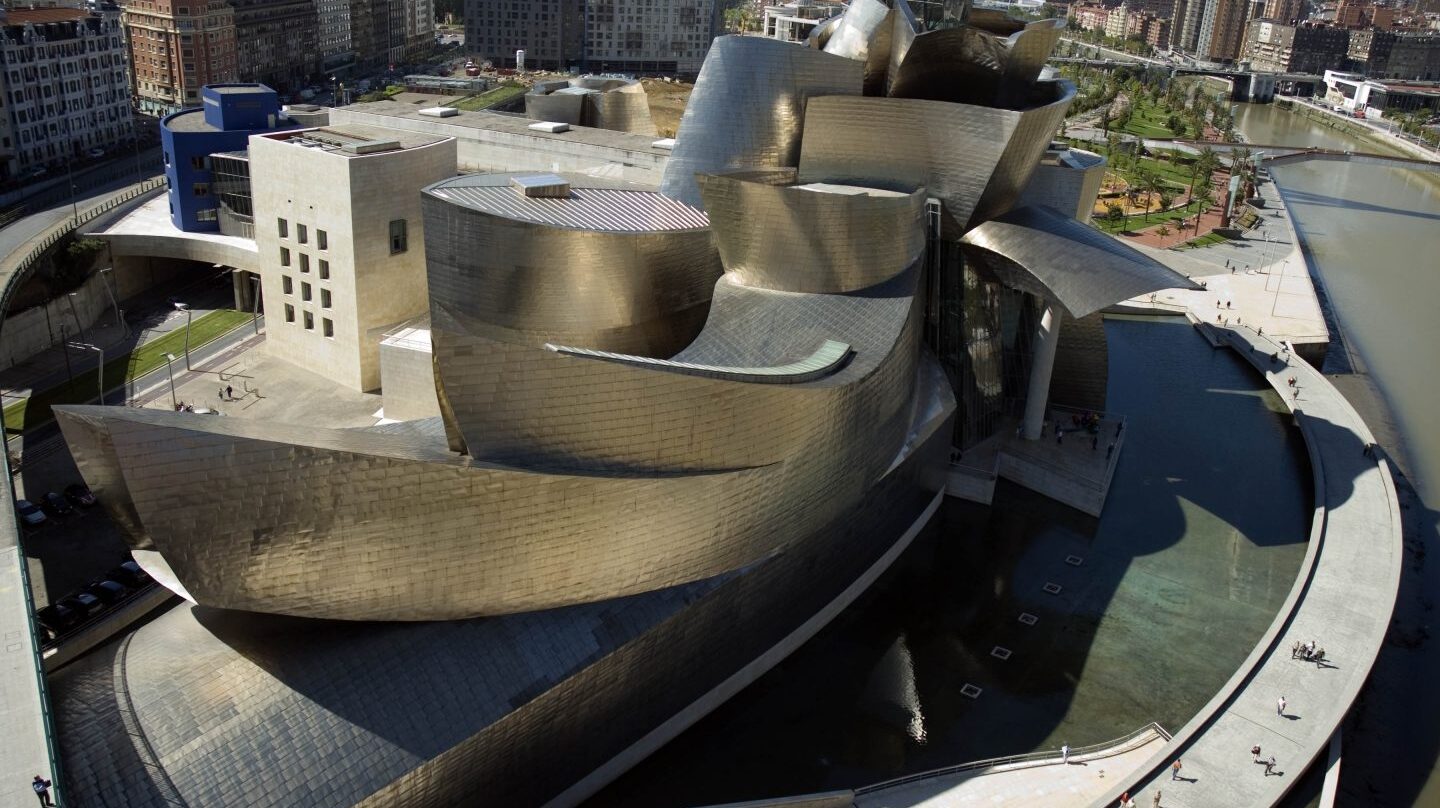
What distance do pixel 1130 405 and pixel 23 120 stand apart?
5456 cm

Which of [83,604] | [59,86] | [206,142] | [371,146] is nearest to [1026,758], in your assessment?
[83,604]

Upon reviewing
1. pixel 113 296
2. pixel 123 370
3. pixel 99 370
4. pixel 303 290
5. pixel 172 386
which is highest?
pixel 303 290

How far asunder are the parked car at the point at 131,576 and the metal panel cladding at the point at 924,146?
59.3ft

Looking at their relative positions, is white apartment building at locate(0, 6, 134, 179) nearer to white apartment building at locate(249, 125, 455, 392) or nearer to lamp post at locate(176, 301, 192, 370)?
lamp post at locate(176, 301, 192, 370)

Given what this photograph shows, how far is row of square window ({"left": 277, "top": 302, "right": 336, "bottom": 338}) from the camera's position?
119ft

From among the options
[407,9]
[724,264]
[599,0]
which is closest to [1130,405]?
[724,264]

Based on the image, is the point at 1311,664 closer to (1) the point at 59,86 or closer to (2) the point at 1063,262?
(2) the point at 1063,262

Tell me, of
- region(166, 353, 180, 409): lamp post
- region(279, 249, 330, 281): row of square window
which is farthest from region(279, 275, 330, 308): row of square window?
region(166, 353, 180, 409): lamp post

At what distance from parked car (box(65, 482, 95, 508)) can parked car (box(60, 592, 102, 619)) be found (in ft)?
15.3

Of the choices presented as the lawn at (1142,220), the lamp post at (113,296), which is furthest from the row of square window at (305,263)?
the lawn at (1142,220)

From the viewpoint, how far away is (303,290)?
36.5 meters

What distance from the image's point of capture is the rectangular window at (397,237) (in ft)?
117

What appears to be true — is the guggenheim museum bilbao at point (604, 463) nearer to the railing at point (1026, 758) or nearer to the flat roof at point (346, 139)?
the railing at point (1026, 758)

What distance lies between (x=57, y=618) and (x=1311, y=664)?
25.7 m
